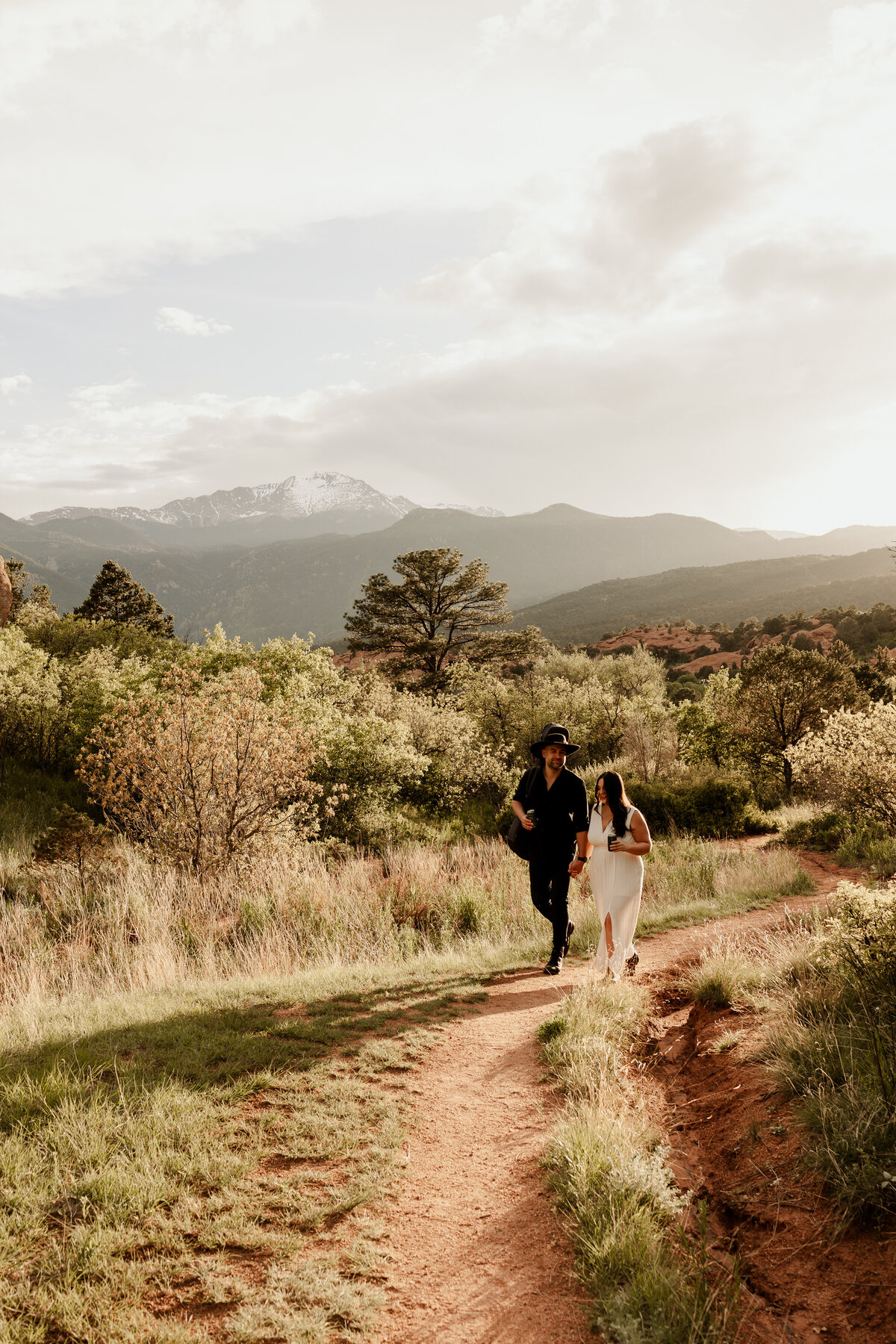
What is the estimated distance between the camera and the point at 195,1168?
3.43m

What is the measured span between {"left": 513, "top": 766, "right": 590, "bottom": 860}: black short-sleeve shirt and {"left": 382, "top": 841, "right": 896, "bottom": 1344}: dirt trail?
1.58 meters

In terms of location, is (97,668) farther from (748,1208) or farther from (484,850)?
(748,1208)

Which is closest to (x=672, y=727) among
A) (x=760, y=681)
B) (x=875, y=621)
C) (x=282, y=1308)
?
(x=760, y=681)

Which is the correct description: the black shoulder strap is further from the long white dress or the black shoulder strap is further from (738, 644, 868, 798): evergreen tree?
(738, 644, 868, 798): evergreen tree

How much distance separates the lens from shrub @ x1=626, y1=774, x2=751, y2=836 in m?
18.9

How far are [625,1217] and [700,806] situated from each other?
699 inches

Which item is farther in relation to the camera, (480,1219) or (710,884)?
(710,884)

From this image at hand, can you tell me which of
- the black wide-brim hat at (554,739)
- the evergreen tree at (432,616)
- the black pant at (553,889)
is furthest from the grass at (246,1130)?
the evergreen tree at (432,616)

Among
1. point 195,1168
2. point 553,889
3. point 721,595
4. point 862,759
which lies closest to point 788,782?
point 862,759

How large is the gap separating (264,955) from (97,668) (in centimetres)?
1707

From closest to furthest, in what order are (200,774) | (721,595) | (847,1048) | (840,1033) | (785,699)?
(847,1048) → (840,1033) → (200,774) → (785,699) → (721,595)

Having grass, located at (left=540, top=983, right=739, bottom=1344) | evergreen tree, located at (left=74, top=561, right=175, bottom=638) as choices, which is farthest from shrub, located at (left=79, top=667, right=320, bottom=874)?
evergreen tree, located at (left=74, top=561, right=175, bottom=638)

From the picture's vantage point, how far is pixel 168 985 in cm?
625

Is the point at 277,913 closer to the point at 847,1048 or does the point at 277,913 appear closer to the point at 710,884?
the point at 847,1048
